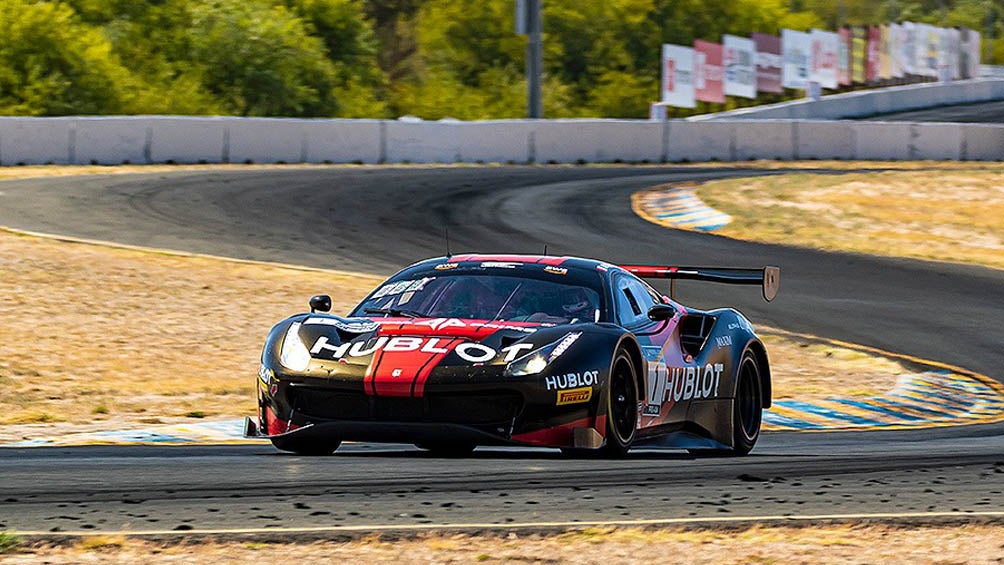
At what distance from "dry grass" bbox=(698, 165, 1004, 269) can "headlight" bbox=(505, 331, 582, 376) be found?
56.4ft

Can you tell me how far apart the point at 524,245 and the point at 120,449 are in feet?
45.4

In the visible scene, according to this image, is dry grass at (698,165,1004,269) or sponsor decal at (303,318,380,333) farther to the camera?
dry grass at (698,165,1004,269)

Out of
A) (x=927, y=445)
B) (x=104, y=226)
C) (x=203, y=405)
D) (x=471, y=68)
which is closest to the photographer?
(x=927, y=445)

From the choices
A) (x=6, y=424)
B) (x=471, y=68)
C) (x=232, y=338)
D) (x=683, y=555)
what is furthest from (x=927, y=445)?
(x=471, y=68)

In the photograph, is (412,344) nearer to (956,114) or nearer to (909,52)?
(956,114)

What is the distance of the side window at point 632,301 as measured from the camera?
9.05m

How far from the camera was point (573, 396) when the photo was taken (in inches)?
311

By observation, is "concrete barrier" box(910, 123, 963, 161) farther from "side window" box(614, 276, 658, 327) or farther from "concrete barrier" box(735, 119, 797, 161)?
"side window" box(614, 276, 658, 327)

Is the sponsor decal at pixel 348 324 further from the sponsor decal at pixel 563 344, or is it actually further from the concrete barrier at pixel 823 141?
the concrete barrier at pixel 823 141

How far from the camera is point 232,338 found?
50.2 ft

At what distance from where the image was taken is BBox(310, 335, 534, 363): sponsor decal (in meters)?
7.94

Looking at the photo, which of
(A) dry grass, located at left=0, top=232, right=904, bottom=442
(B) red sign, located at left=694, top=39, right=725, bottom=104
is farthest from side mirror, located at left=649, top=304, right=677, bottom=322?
(B) red sign, located at left=694, top=39, right=725, bottom=104

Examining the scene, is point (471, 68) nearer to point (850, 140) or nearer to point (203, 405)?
point (850, 140)

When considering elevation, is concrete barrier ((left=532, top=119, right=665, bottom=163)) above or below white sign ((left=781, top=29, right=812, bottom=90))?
below
